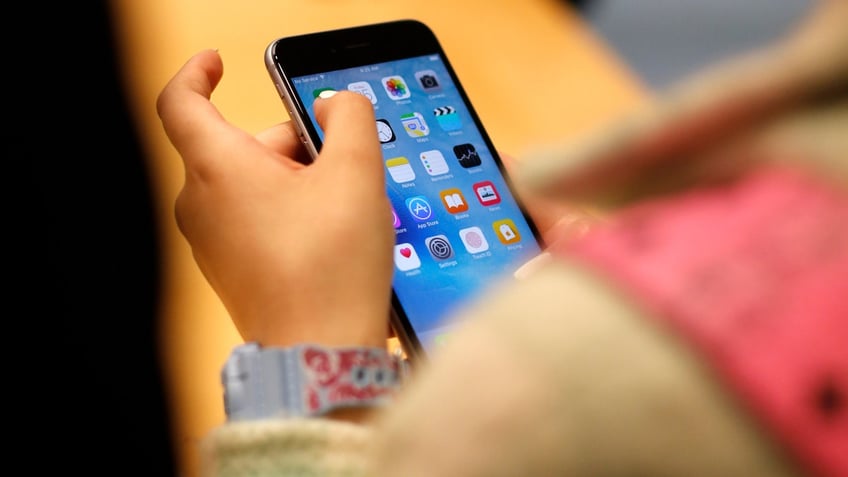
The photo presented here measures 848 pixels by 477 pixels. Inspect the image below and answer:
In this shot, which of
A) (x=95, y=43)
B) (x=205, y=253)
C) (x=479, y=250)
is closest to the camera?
(x=205, y=253)

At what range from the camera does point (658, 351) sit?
0.52 feet

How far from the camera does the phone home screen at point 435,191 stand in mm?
473

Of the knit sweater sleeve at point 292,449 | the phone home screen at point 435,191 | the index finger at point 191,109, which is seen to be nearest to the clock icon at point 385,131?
the phone home screen at point 435,191

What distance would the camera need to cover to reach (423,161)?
1.67 ft

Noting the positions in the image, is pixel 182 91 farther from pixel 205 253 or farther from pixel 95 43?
pixel 95 43

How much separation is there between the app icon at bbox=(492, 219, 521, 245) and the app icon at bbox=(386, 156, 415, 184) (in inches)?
2.2

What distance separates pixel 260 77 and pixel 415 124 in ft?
0.34

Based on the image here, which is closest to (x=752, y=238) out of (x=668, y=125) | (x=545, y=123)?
(x=668, y=125)

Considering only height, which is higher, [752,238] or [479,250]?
[479,250]

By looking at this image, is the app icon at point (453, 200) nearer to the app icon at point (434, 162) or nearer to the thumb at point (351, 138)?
the app icon at point (434, 162)

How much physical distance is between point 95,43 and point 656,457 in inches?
24.1

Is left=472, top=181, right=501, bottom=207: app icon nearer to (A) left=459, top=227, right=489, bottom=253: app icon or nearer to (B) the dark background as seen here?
(A) left=459, top=227, right=489, bottom=253: app icon

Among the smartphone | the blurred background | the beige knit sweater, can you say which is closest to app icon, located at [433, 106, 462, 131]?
the smartphone

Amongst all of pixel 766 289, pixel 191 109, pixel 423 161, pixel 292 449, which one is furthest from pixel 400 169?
pixel 766 289
